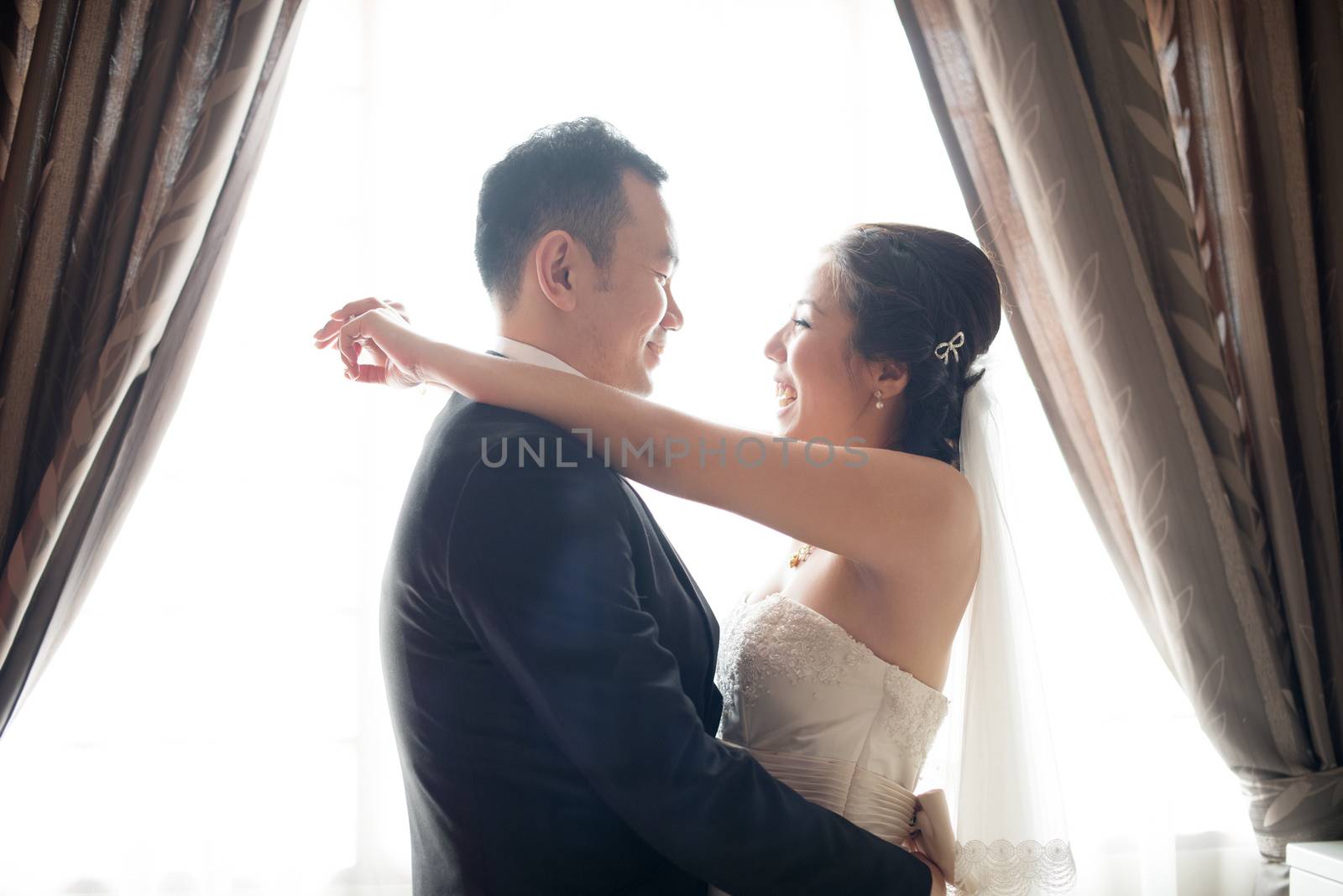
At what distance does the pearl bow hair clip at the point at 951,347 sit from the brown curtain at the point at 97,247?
1605mm

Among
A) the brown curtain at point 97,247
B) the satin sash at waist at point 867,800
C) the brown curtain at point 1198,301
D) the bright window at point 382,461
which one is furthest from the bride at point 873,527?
the brown curtain at point 97,247

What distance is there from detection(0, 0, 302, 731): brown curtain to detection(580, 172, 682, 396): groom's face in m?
1.12

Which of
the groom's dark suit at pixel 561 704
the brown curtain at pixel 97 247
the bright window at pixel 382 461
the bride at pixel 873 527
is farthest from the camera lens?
the bright window at pixel 382 461

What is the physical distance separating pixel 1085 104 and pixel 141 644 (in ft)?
8.62

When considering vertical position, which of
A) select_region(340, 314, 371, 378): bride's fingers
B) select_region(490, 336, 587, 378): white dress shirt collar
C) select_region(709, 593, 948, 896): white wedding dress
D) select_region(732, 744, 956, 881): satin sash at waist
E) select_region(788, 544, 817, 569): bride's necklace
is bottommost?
select_region(732, 744, 956, 881): satin sash at waist

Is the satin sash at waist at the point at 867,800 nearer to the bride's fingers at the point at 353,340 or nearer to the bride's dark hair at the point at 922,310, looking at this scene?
the bride's dark hair at the point at 922,310

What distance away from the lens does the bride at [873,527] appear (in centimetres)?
141

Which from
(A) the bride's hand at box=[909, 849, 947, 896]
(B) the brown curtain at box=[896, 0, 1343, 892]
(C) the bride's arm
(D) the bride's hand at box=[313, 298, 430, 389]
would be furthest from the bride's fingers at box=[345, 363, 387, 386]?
(B) the brown curtain at box=[896, 0, 1343, 892]

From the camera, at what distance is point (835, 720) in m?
1.53

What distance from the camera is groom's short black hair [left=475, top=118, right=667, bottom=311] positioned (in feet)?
4.83

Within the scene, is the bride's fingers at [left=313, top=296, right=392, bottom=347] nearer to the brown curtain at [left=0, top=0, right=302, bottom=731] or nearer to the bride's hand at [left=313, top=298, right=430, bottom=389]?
the bride's hand at [left=313, top=298, right=430, bottom=389]

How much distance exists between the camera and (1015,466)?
1.81 metres

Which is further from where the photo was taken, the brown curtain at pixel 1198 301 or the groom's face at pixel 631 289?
the brown curtain at pixel 1198 301

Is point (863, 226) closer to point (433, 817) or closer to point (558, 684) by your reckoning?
point (558, 684)
